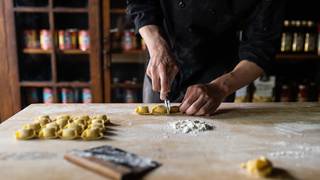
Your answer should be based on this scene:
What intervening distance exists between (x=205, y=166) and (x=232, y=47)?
0.80 metres

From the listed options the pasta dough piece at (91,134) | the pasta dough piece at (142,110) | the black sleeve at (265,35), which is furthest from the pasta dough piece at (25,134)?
the black sleeve at (265,35)

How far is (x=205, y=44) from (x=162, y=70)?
0.31 m

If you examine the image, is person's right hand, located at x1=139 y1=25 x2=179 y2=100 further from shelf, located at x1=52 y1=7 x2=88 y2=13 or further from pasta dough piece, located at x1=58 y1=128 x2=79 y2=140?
shelf, located at x1=52 y1=7 x2=88 y2=13

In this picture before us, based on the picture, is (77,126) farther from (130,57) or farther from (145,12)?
(130,57)

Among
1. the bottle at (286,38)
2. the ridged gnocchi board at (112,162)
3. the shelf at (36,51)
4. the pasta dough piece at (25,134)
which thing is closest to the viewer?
the ridged gnocchi board at (112,162)

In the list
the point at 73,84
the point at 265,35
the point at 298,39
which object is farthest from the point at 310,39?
the point at 73,84

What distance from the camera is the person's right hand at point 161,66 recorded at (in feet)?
3.42

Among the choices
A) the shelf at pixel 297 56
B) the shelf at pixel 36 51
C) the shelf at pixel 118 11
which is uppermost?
the shelf at pixel 118 11

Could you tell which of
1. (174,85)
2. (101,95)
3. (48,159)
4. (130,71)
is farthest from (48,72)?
(48,159)

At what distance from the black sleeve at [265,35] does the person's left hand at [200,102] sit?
22cm

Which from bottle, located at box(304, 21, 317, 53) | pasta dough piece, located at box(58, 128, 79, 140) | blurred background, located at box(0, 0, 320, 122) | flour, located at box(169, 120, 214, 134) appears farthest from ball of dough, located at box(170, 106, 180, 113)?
bottle, located at box(304, 21, 317, 53)

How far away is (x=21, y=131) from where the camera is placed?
79 cm

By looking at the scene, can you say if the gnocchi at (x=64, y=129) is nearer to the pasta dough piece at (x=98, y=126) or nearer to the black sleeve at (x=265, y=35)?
the pasta dough piece at (x=98, y=126)

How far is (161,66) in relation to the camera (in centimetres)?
107
